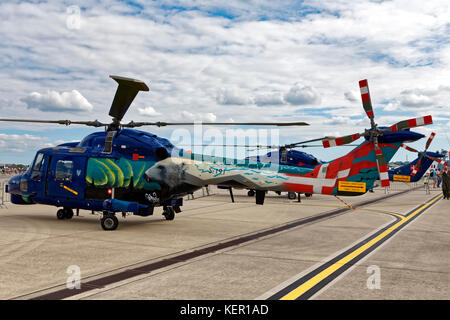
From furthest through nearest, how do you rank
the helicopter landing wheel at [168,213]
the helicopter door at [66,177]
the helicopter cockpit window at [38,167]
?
1. the helicopter landing wheel at [168,213]
2. the helicopter cockpit window at [38,167]
3. the helicopter door at [66,177]

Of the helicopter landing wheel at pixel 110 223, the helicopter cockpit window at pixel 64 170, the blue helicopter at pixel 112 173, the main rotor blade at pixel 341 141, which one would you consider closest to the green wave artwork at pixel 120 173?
the blue helicopter at pixel 112 173

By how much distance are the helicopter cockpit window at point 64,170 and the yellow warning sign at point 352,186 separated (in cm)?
972

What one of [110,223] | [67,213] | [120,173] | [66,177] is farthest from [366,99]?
[67,213]

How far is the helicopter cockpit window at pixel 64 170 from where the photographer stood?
13648mm

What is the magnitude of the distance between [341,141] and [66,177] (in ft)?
32.9

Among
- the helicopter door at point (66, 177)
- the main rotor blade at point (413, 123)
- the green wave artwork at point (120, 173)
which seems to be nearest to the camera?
the main rotor blade at point (413, 123)

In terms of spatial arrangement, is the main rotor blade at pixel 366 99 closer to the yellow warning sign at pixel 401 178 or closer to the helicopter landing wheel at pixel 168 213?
the helicopter landing wheel at pixel 168 213

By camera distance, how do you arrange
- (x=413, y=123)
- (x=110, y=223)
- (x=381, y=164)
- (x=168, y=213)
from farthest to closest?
1. (x=168, y=213)
2. (x=381, y=164)
3. (x=110, y=223)
4. (x=413, y=123)

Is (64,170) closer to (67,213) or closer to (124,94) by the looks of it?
(67,213)

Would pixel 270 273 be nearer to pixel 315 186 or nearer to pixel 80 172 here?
pixel 315 186

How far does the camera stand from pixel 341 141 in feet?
43.7

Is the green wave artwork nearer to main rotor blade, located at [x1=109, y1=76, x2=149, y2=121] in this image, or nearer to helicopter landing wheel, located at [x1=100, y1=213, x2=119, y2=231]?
helicopter landing wheel, located at [x1=100, y1=213, x2=119, y2=231]

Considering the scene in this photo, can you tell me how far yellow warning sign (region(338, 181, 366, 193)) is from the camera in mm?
13094
